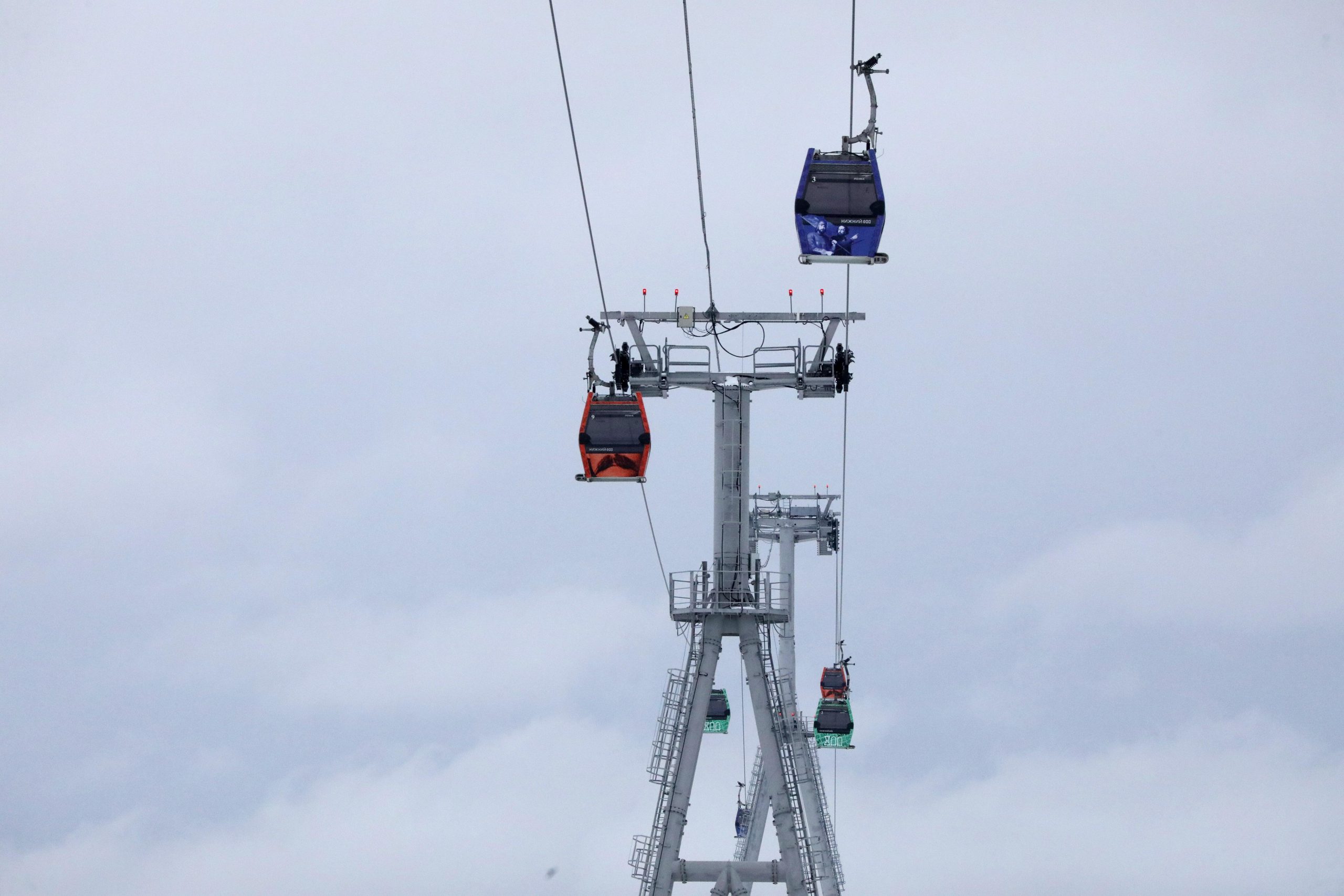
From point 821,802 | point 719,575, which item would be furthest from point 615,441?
point 821,802

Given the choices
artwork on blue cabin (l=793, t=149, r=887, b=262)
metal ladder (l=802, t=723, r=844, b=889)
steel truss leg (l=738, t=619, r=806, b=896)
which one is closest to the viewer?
artwork on blue cabin (l=793, t=149, r=887, b=262)

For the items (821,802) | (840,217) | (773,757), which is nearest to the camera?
(840,217)

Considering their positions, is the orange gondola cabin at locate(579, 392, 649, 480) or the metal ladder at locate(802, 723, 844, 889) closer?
the orange gondola cabin at locate(579, 392, 649, 480)

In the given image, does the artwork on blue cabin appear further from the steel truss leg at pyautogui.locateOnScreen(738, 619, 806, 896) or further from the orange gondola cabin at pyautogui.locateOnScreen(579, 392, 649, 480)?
the steel truss leg at pyautogui.locateOnScreen(738, 619, 806, 896)

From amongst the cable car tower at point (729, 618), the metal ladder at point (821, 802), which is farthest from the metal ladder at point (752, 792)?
the cable car tower at point (729, 618)

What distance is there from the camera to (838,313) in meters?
28.2

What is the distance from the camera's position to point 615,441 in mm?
28547

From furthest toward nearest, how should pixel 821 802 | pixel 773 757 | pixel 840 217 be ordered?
pixel 821 802, pixel 773 757, pixel 840 217

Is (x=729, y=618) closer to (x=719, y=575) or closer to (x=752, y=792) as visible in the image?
(x=719, y=575)

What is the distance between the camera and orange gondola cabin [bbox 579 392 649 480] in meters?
28.5

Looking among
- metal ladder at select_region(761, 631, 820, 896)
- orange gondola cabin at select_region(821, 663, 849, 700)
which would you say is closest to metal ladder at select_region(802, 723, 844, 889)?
orange gondola cabin at select_region(821, 663, 849, 700)

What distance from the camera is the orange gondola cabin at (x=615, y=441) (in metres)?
28.5

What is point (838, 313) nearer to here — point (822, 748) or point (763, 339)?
point (763, 339)

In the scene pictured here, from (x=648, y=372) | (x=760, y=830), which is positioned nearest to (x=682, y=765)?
(x=648, y=372)
